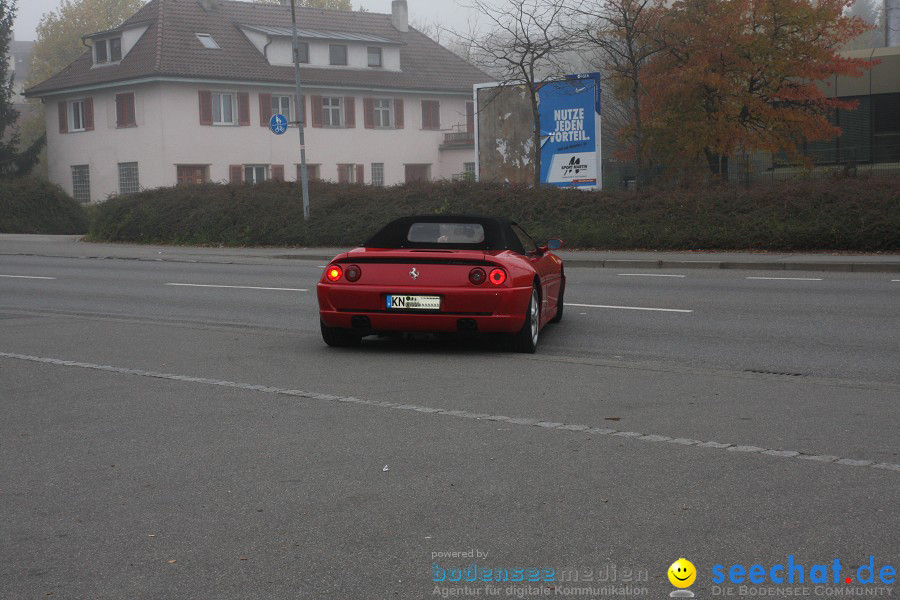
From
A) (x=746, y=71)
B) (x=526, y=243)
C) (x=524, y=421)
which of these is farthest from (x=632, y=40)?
(x=524, y=421)

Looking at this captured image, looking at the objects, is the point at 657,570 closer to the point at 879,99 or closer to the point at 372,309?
the point at 372,309

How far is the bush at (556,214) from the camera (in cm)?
2314

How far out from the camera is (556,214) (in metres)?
27.4

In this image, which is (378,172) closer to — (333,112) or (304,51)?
(333,112)

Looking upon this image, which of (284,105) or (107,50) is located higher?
(107,50)

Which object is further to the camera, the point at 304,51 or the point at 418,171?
the point at 418,171

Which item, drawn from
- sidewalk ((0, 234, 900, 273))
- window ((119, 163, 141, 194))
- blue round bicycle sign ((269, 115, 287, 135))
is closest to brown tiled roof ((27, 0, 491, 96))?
window ((119, 163, 141, 194))

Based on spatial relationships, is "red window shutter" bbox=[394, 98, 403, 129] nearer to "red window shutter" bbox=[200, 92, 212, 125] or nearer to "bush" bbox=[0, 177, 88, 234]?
"red window shutter" bbox=[200, 92, 212, 125]

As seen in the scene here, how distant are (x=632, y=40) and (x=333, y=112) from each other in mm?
32884

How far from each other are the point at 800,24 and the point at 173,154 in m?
33.1

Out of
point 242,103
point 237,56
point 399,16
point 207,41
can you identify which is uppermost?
point 399,16

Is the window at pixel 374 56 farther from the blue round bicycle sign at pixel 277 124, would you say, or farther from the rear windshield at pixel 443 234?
→ the rear windshield at pixel 443 234

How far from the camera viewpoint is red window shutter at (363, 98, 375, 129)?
199 ft

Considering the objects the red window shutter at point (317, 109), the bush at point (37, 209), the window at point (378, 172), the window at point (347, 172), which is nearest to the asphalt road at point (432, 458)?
the bush at point (37, 209)
